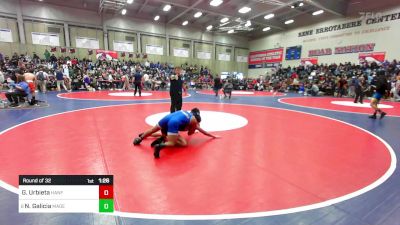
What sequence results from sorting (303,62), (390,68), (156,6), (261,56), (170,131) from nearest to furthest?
(170,131) → (390,68) → (156,6) → (303,62) → (261,56)

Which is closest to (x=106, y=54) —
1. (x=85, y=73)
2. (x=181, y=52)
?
(x=85, y=73)

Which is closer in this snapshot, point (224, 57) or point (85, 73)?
point (85, 73)

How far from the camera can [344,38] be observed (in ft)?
69.7

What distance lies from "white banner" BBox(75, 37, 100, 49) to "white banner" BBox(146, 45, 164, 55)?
5337 millimetres

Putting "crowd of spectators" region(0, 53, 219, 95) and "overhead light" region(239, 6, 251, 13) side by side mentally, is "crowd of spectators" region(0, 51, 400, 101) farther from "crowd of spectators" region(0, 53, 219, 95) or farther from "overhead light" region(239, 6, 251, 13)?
"overhead light" region(239, 6, 251, 13)

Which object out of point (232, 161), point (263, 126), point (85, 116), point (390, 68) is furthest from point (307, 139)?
point (390, 68)

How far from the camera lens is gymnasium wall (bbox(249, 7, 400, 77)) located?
59.1 feet

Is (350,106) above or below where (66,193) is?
below

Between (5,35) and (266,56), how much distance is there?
90.7ft

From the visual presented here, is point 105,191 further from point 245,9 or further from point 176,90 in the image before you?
point 245,9

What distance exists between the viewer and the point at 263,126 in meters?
6.06

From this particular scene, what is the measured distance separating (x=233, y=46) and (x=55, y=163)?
31.8 metres

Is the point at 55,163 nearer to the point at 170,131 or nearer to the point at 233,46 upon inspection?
the point at 170,131

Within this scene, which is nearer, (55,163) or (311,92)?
(55,163)
